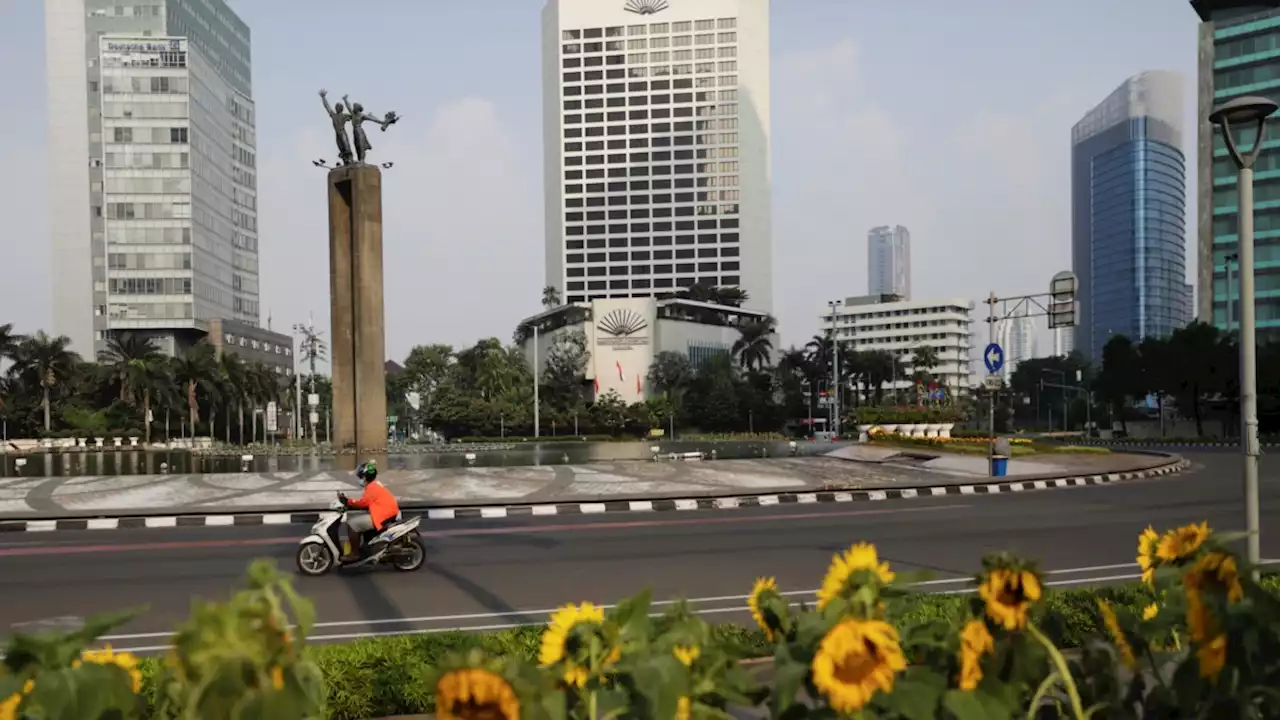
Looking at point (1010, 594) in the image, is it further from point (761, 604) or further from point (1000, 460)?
point (1000, 460)

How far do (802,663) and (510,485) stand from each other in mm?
19163

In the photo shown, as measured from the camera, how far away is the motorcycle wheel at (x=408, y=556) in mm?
10211

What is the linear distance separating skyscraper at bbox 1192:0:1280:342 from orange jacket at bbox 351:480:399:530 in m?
80.8

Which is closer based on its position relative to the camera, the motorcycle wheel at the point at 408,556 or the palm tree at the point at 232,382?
the motorcycle wheel at the point at 408,556

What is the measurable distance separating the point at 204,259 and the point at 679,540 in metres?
93.6

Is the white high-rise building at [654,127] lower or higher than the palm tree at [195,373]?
higher

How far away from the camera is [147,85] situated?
88.3 metres

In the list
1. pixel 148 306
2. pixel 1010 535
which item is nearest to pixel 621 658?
pixel 1010 535

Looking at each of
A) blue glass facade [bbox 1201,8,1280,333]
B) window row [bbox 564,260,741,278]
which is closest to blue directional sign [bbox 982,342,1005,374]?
blue glass facade [bbox 1201,8,1280,333]

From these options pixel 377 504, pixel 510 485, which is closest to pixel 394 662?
pixel 377 504

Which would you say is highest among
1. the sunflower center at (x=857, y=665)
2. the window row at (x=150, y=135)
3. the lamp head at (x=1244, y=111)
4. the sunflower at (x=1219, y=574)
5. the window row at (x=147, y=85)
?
the window row at (x=147, y=85)

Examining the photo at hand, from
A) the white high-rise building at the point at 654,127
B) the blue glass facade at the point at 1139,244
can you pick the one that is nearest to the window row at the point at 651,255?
the white high-rise building at the point at 654,127

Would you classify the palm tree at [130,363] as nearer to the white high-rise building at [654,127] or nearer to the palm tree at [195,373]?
the palm tree at [195,373]

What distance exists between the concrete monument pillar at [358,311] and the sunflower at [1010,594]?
2155 centimetres
